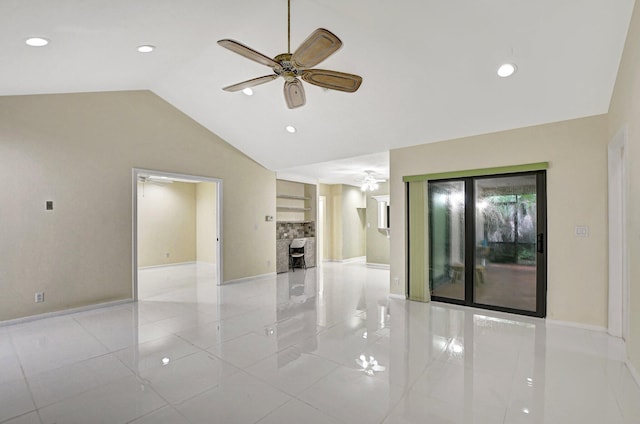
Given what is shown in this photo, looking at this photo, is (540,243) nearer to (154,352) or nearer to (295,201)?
(154,352)

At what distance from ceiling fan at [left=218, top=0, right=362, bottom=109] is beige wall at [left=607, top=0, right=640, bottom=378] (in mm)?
2177

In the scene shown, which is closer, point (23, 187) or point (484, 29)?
point (484, 29)

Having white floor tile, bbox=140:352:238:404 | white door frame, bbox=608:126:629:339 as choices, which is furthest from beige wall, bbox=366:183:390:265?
white floor tile, bbox=140:352:238:404

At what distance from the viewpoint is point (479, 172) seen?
4336 millimetres

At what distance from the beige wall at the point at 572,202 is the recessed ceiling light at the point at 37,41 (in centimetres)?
496

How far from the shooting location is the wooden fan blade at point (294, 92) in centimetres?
285

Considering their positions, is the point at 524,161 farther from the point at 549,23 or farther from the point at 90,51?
the point at 90,51

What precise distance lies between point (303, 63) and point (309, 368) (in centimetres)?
251

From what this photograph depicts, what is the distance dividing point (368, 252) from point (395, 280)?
11.9ft

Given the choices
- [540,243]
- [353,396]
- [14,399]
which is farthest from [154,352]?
[540,243]

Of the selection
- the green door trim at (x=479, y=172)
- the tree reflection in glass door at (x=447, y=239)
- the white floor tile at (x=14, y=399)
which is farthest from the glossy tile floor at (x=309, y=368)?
the green door trim at (x=479, y=172)

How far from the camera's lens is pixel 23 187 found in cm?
399

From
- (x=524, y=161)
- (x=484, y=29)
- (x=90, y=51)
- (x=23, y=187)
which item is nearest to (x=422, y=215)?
(x=524, y=161)

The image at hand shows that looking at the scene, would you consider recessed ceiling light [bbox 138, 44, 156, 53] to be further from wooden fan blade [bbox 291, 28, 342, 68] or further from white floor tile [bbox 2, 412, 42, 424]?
white floor tile [bbox 2, 412, 42, 424]
